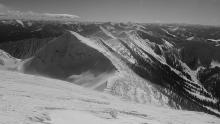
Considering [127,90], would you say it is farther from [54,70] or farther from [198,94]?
[198,94]

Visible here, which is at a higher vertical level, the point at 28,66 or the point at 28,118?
the point at 28,66

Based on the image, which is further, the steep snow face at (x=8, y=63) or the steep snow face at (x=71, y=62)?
the steep snow face at (x=8, y=63)

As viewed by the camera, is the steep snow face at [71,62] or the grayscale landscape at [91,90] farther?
the steep snow face at [71,62]

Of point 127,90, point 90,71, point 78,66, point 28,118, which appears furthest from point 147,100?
point 28,118

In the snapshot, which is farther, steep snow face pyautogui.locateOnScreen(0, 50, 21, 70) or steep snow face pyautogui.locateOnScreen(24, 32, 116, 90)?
steep snow face pyautogui.locateOnScreen(0, 50, 21, 70)

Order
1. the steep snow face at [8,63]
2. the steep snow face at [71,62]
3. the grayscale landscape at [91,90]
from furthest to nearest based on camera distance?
the steep snow face at [8,63]
the steep snow face at [71,62]
the grayscale landscape at [91,90]

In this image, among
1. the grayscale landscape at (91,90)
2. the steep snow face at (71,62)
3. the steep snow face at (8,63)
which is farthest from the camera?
the steep snow face at (8,63)

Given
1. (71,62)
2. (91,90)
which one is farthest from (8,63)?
(91,90)

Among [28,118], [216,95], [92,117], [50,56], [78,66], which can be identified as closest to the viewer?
[28,118]

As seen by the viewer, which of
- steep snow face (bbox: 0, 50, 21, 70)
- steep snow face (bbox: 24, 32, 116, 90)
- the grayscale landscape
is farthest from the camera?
steep snow face (bbox: 0, 50, 21, 70)

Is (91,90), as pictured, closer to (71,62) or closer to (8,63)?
(71,62)

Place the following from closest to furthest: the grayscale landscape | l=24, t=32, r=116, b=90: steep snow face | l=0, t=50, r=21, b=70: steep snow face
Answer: the grayscale landscape → l=24, t=32, r=116, b=90: steep snow face → l=0, t=50, r=21, b=70: steep snow face
